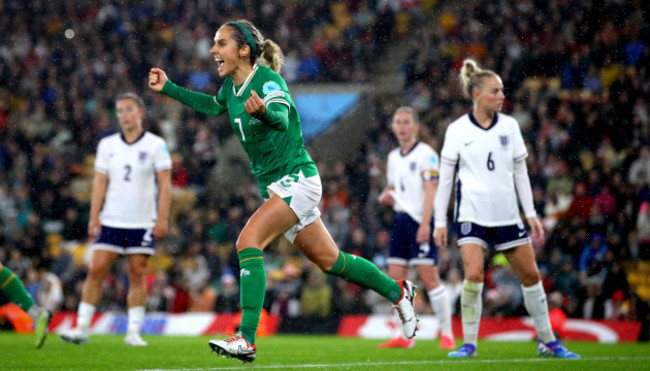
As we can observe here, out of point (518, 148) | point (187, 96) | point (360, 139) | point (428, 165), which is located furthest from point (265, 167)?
point (360, 139)

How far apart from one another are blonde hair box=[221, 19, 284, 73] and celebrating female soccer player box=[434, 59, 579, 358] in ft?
6.44

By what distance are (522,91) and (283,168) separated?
1257 cm

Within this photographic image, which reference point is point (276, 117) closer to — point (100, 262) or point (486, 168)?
point (486, 168)

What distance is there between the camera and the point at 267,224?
575 cm

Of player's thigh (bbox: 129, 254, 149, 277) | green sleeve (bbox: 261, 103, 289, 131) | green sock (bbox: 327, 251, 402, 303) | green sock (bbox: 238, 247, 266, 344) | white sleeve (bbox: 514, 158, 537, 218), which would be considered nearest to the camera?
green sleeve (bbox: 261, 103, 289, 131)

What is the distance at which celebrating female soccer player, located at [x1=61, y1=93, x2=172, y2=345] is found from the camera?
9.14m

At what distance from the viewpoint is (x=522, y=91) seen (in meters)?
17.6

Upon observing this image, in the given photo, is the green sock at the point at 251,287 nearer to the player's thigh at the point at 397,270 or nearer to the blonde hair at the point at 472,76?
the blonde hair at the point at 472,76

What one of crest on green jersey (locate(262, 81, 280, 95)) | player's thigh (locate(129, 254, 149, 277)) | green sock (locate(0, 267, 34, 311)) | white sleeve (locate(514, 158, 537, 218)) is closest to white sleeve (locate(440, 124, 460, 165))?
white sleeve (locate(514, 158, 537, 218))

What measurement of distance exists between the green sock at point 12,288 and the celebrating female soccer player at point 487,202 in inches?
160

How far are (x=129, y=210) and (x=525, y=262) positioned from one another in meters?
4.18

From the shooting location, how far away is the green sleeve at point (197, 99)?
6.29m

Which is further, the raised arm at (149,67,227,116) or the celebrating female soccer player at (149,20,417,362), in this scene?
the raised arm at (149,67,227,116)

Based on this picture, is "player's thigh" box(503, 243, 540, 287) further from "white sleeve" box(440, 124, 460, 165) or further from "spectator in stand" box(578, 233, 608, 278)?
"spectator in stand" box(578, 233, 608, 278)
